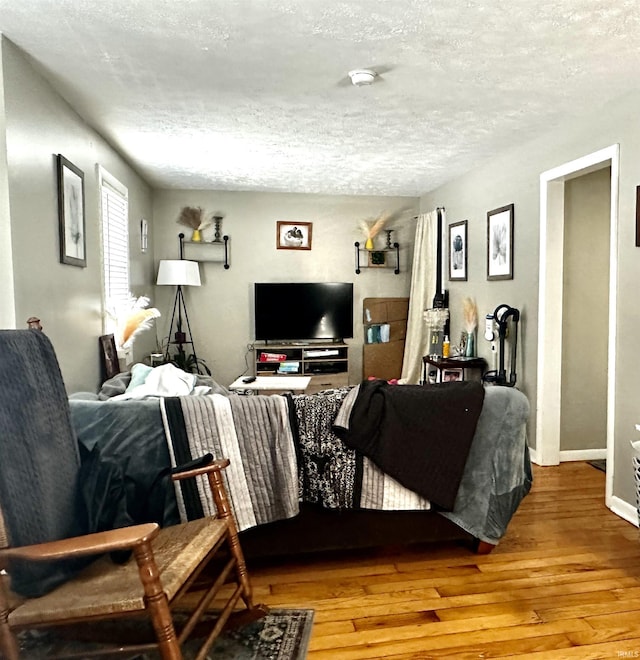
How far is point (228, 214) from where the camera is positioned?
6.21m

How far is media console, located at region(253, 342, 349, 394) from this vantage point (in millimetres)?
5992

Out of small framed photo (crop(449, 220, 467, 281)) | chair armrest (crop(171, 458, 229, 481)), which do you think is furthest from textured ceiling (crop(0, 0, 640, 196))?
chair armrest (crop(171, 458, 229, 481))

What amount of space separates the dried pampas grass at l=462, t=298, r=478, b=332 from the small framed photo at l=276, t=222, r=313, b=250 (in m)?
2.17

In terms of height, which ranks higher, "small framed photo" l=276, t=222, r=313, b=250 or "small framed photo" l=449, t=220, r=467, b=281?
"small framed photo" l=276, t=222, r=313, b=250

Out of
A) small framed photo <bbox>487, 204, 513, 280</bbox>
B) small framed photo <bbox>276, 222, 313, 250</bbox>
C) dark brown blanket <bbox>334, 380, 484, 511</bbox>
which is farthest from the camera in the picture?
small framed photo <bbox>276, 222, 313, 250</bbox>

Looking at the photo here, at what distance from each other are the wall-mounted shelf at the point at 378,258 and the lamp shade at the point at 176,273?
1.98 m

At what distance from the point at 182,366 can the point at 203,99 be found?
3252 mm

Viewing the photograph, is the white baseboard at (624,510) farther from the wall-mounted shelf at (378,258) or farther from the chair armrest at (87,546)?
the wall-mounted shelf at (378,258)

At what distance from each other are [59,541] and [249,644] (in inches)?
34.3

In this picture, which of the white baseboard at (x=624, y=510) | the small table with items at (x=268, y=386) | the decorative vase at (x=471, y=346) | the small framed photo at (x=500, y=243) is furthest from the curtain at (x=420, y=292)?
the white baseboard at (x=624, y=510)

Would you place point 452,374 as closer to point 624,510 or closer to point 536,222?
point 536,222

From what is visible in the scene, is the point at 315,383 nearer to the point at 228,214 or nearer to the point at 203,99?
the point at 228,214

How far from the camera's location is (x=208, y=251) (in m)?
6.21

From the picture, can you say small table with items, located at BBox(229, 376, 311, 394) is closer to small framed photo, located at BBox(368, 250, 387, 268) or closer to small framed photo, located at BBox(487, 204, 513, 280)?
small framed photo, located at BBox(487, 204, 513, 280)
